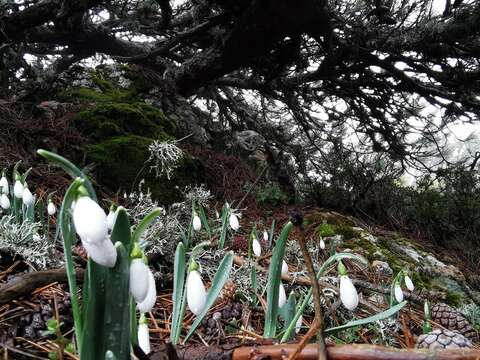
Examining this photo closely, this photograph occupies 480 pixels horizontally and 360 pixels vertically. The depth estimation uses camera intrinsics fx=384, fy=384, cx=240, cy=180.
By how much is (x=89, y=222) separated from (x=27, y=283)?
0.61 metres

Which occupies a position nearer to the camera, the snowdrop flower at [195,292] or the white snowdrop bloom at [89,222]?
the white snowdrop bloom at [89,222]

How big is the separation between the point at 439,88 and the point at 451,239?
167 cm

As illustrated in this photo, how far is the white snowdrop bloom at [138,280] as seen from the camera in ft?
1.97

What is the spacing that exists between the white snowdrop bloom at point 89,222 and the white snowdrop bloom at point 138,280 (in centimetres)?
8

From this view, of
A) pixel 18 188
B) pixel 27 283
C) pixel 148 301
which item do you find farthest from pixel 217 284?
pixel 18 188

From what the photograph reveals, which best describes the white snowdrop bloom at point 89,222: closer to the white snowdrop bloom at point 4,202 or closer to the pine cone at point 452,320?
the white snowdrop bloom at point 4,202

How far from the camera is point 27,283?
1030 millimetres

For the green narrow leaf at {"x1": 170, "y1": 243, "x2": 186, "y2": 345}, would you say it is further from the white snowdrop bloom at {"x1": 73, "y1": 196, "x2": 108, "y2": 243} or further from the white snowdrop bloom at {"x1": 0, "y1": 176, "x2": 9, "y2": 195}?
the white snowdrop bloom at {"x1": 0, "y1": 176, "x2": 9, "y2": 195}

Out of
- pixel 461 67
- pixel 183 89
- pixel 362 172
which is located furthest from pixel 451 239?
pixel 183 89

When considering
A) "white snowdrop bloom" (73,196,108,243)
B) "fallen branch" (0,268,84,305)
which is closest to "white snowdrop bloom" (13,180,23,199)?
"fallen branch" (0,268,84,305)

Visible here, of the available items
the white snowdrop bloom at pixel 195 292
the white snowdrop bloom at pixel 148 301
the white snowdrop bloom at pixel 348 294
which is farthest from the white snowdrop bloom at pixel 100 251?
the white snowdrop bloom at pixel 348 294

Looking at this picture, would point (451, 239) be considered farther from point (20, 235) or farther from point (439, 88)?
point (20, 235)

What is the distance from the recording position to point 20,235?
143 cm

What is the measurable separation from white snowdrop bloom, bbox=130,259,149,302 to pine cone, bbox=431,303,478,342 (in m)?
1.34
